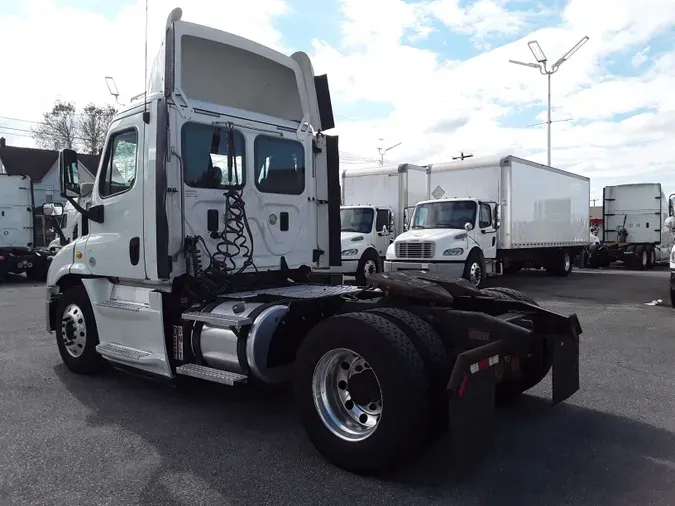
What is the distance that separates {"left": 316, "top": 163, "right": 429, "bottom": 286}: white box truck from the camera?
51.9ft

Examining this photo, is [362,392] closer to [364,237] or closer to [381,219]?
[364,237]

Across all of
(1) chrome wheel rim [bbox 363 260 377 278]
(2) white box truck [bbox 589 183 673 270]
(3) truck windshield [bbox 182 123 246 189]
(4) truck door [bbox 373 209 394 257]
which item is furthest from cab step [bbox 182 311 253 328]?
(2) white box truck [bbox 589 183 673 270]

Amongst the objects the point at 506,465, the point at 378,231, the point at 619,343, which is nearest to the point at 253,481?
the point at 506,465

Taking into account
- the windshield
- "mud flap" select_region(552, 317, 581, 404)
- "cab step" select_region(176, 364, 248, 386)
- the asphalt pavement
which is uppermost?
the windshield

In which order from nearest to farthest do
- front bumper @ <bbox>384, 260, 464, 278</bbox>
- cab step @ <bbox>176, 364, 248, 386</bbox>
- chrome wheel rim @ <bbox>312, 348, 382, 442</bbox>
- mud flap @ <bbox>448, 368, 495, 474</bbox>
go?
mud flap @ <bbox>448, 368, 495, 474</bbox> → chrome wheel rim @ <bbox>312, 348, 382, 442</bbox> → cab step @ <bbox>176, 364, 248, 386</bbox> → front bumper @ <bbox>384, 260, 464, 278</bbox>

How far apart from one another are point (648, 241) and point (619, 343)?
19.9 metres

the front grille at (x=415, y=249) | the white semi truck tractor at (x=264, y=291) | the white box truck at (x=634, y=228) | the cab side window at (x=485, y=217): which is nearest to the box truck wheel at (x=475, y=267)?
the cab side window at (x=485, y=217)

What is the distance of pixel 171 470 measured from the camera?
402cm

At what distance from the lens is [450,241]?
1430 cm

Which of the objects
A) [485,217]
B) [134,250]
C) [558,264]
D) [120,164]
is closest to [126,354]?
[134,250]

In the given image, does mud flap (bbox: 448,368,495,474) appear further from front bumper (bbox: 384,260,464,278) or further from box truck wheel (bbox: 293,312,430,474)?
front bumper (bbox: 384,260,464,278)

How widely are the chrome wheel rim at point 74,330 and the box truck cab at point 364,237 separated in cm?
948

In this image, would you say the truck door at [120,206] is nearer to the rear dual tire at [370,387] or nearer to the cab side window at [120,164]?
the cab side window at [120,164]

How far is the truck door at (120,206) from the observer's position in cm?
541
